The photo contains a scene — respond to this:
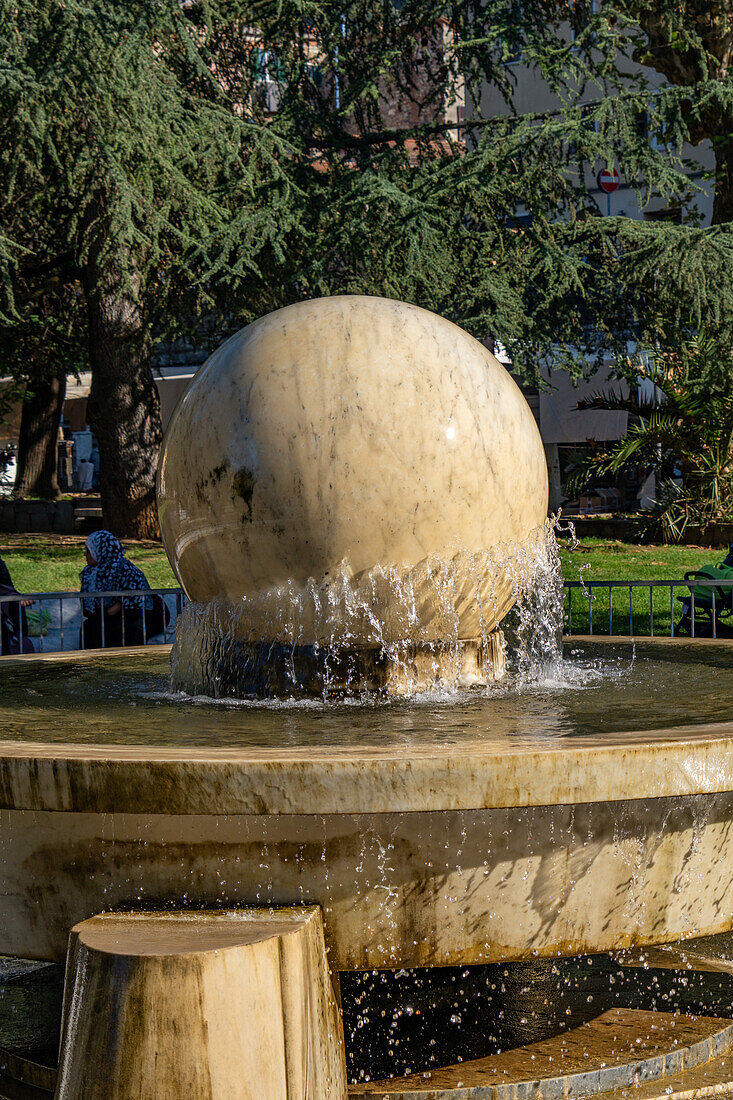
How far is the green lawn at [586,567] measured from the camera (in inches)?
528

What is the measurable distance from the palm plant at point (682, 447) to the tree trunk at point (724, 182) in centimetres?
192

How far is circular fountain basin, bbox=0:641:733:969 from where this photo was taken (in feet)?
10.3

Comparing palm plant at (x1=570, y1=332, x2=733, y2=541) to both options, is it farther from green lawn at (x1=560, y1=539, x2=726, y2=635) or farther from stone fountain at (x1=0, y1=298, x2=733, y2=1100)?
stone fountain at (x1=0, y1=298, x2=733, y2=1100)

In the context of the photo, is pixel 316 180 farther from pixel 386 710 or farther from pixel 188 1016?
pixel 188 1016

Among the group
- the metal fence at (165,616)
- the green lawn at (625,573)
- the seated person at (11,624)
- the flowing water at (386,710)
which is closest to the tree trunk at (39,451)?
the green lawn at (625,573)

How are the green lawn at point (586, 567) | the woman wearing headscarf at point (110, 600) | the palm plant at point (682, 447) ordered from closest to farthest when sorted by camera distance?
the woman wearing headscarf at point (110, 600) → the green lawn at point (586, 567) → the palm plant at point (682, 447)

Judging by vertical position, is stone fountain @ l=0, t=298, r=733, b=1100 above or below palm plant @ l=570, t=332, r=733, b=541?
below

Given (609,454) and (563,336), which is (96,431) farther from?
(609,454)

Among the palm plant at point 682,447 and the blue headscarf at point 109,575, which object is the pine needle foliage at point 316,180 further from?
the blue headscarf at point 109,575

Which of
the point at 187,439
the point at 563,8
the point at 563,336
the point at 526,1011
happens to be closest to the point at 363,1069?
the point at 526,1011

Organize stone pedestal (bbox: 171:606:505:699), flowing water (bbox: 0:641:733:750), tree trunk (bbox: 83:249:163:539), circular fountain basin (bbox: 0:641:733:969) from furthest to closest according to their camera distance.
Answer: tree trunk (bbox: 83:249:163:539) → stone pedestal (bbox: 171:606:505:699) → flowing water (bbox: 0:641:733:750) → circular fountain basin (bbox: 0:641:733:969)

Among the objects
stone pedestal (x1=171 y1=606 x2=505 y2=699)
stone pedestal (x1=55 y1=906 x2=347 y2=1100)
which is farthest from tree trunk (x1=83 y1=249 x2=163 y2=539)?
stone pedestal (x1=55 y1=906 x2=347 y2=1100)

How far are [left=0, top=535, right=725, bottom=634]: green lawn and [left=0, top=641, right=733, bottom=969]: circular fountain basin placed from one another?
911 centimetres

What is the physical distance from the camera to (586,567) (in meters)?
13.9
